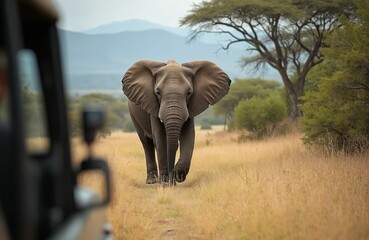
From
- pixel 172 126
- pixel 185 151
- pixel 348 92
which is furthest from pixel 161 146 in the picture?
pixel 348 92

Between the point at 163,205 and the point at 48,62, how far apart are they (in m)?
7.62

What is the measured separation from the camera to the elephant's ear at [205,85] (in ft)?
43.6

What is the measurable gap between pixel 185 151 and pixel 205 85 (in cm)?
193

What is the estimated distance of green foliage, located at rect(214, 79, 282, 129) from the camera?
48.1 meters

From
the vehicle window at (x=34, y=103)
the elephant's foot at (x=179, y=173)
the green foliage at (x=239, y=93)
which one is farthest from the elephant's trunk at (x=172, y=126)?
the green foliage at (x=239, y=93)

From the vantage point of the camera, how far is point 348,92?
527 inches

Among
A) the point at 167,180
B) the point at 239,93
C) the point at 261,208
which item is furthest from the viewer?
the point at 239,93

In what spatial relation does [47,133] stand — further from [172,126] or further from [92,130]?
[172,126]

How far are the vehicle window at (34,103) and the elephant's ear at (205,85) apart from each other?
414 inches

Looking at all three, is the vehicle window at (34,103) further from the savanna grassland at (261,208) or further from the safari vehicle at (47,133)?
the savanna grassland at (261,208)

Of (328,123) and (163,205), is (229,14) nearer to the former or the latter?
(328,123)

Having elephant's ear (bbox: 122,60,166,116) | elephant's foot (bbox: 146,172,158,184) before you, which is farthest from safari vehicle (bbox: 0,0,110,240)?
elephant's foot (bbox: 146,172,158,184)

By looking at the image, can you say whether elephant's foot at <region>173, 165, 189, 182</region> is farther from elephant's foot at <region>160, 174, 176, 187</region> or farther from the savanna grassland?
the savanna grassland

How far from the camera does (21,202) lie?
70.1 inches
